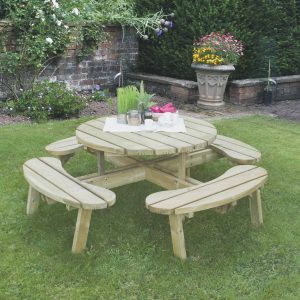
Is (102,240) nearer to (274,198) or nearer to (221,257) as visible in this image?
(221,257)

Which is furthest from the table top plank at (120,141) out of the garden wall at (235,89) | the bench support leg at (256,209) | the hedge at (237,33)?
the hedge at (237,33)

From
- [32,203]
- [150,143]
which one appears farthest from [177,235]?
[32,203]

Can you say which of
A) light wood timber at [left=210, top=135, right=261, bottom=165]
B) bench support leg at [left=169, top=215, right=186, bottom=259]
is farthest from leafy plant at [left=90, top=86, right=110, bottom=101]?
bench support leg at [left=169, top=215, right=186, bottom=259]

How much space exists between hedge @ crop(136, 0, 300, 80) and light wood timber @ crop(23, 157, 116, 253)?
515 centimetres

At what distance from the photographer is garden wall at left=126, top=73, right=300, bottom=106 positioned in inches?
299

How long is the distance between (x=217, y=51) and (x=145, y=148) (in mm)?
4472

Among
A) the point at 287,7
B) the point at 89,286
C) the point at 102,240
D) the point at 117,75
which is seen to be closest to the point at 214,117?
the point at 117,75

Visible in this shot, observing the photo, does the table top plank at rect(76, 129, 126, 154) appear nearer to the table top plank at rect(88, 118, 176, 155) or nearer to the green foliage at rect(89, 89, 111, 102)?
the table top plank at rect(88, 118, 176, 155)

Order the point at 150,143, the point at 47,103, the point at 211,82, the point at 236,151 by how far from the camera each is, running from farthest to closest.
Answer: the point at 211,82, the point at 47,103, the point at 236,151, the point at 150,143

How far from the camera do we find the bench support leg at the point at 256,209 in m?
3.25

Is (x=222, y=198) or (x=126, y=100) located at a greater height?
(x=126, y=100)

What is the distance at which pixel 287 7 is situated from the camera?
328 inches

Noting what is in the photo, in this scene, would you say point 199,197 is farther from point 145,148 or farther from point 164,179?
point 164,179

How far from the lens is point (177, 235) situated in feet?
9.12
